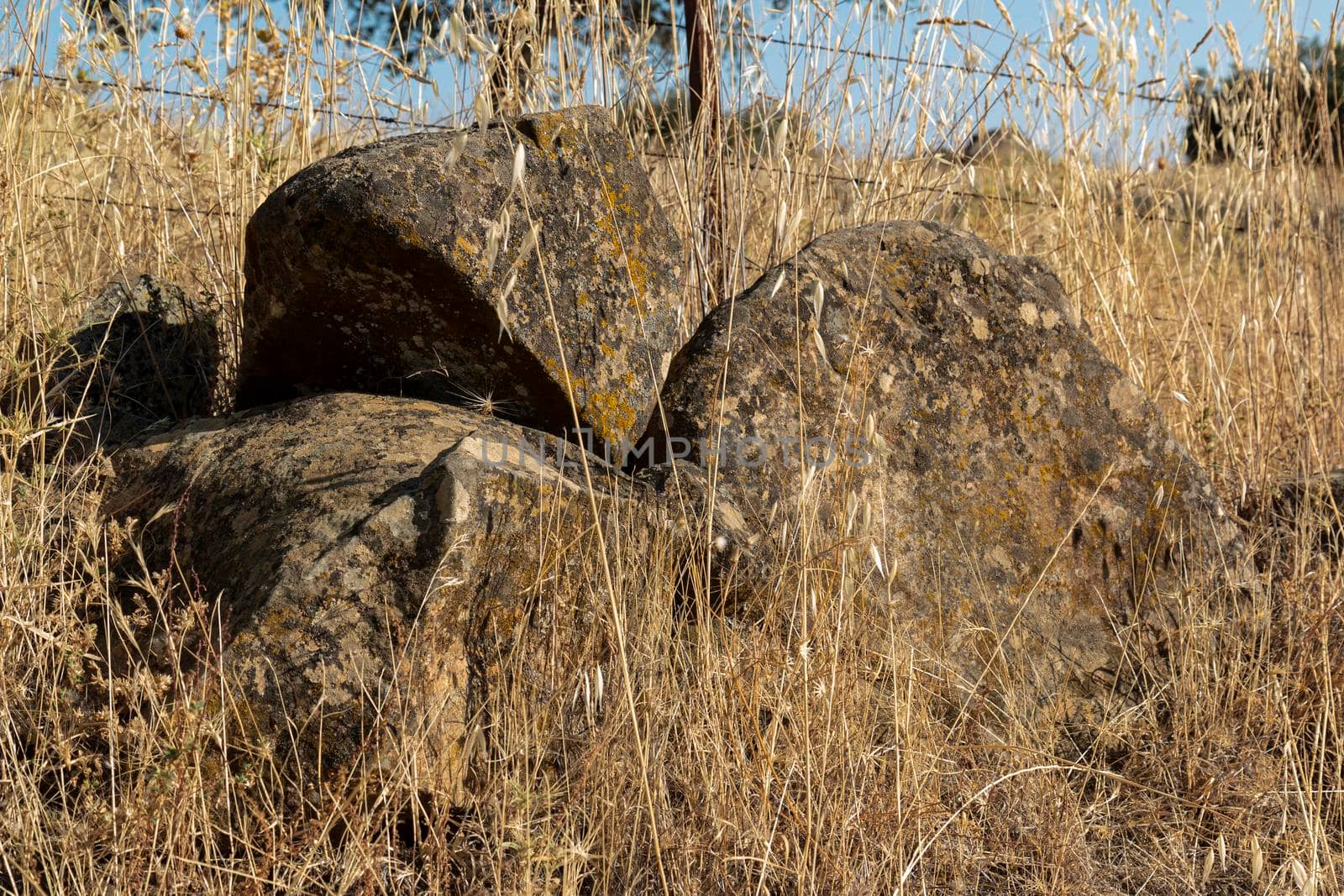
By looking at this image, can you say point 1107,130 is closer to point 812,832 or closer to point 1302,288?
point 1302,288

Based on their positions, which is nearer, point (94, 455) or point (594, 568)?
point (594, 568)

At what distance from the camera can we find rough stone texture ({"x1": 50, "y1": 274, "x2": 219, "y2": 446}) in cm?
263

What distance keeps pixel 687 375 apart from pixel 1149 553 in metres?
1.14

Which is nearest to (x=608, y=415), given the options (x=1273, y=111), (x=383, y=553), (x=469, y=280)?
(x=469, y=280)

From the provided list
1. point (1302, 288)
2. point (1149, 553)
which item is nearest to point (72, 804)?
point (1149, 553)

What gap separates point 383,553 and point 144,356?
1355mm

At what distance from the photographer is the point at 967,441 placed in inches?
94.9

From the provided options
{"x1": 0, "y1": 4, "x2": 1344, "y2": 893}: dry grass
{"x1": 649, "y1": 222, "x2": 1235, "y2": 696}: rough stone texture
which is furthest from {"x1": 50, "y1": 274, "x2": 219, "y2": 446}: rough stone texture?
{"x1": 649, "y1": 222, "x2": 1235, "y2": 696}: rough stone texture

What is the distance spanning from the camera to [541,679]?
6.02ft

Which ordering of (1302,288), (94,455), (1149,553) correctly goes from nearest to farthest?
1. (94,455)
2. (1149,553)
3. (1302,288)

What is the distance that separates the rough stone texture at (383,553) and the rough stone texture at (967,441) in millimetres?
268

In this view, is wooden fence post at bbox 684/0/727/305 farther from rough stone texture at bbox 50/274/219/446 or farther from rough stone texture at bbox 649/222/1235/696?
rough stone texture at bbox 50/274/219/446

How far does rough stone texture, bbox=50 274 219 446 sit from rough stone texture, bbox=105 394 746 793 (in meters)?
0.62

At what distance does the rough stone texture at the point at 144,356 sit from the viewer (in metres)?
2.63
